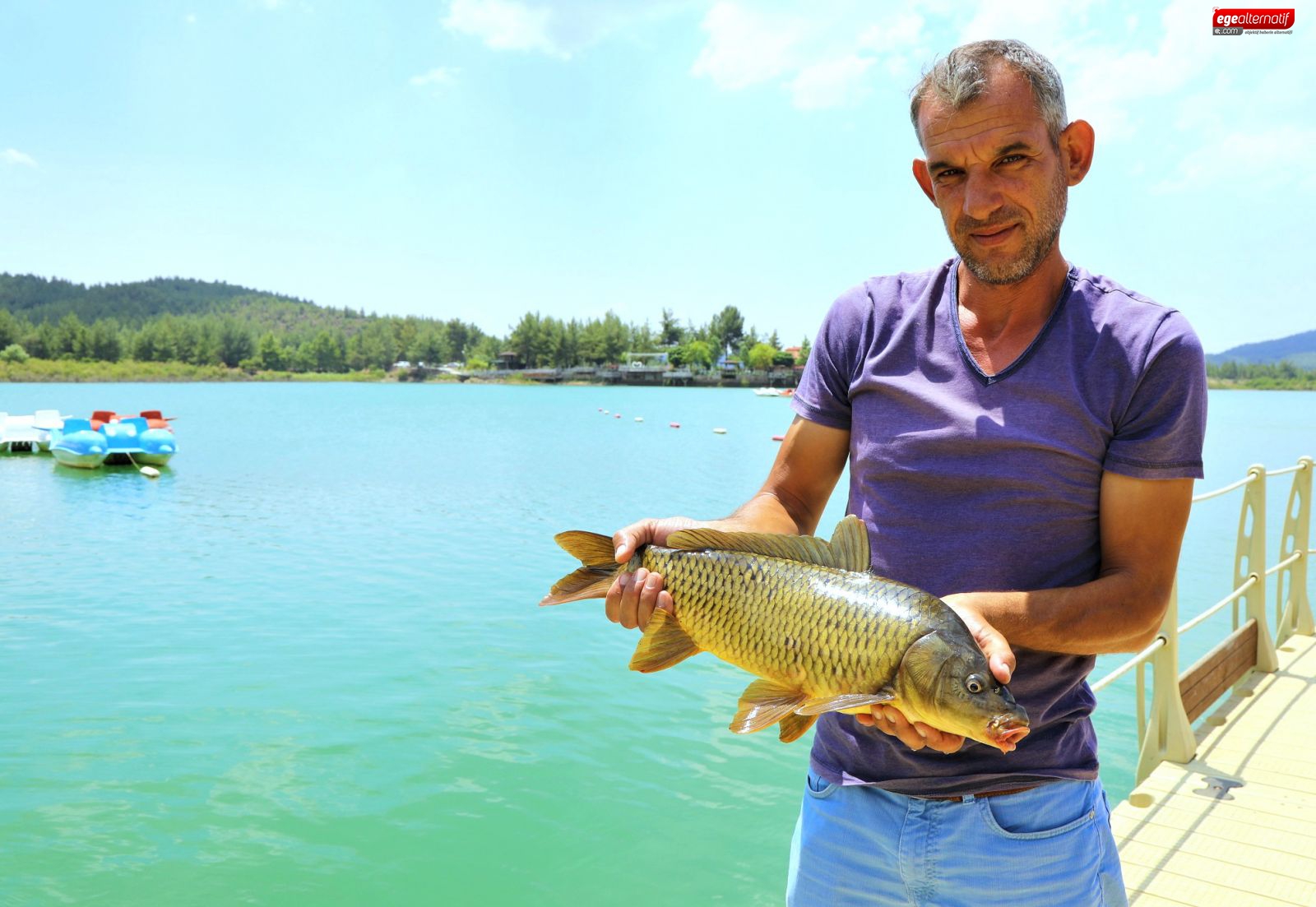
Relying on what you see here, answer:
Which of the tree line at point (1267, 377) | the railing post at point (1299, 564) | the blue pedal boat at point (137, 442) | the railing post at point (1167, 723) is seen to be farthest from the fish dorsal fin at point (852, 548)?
the tree line at point (1267, 377)

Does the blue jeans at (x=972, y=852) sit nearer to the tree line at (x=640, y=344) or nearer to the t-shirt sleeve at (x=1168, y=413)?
the t-shirt sleeve at (x=1168, y=413)

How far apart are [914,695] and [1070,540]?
0.40 meters

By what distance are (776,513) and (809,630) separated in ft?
1.27

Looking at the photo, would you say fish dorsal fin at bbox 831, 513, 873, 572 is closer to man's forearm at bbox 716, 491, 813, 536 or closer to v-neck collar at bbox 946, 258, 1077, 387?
man's forearm at bbox 716, 491, 813, 536

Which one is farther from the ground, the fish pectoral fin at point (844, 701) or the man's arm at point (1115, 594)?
the man's arm at point (1115, 594)

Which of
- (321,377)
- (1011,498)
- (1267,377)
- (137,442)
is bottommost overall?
(137,442)

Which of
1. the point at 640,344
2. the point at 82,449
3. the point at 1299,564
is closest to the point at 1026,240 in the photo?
the point at 1299,564

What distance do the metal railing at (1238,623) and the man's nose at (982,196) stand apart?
1.70 metres

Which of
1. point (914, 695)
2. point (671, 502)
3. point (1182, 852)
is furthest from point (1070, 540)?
point (671, 502)

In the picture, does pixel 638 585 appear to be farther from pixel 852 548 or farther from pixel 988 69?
pixel 988 69

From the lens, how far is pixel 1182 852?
358 centimetres

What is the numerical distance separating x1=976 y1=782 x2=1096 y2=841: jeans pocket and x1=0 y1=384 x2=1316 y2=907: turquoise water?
4.81 m

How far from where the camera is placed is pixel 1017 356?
1657 millimetres

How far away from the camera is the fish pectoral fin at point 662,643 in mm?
1794
